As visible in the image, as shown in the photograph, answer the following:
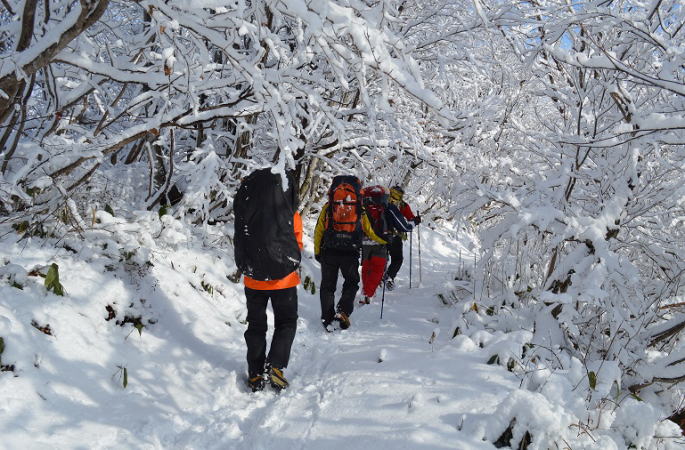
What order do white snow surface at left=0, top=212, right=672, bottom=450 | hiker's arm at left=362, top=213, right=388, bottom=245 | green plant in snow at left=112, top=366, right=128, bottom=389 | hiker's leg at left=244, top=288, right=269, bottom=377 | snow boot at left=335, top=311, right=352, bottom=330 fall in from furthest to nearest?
hiker's arm at left=362, top=213, right=388, bottom=245 → snow boot at left=335, top=311, right=352, bottom=330 → hiker's leg at left=244, top=288, right=269, bottom=377 → green plant in snow at left=112, top=366, right=128, bottom=389 → white snow surface at left=0, top=212, right=672, bottom=450

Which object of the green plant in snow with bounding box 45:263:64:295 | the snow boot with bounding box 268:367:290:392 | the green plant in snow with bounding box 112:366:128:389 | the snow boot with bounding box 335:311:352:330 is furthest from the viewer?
the snow boot with bounding box 335:311:352:330

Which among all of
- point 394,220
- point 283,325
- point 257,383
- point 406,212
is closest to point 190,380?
point 257,383

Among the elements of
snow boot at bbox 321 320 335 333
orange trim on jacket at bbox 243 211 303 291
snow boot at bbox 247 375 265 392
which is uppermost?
orange trim on jacket at bbox 243 211 303 291

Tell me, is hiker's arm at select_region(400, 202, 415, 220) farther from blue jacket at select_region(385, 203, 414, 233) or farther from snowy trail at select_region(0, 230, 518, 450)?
snowy trail at select_region(0, 230, 518, 450)

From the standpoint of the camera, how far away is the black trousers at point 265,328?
12.6ft

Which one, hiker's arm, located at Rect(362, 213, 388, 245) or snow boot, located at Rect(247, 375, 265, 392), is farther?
hiker's arm, located at Rect(362, 213, 388, 245)

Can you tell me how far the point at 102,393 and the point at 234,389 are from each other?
3.34 feet

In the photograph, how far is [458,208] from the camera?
5039mm

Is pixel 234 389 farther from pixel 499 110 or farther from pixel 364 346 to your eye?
pixel 499 110

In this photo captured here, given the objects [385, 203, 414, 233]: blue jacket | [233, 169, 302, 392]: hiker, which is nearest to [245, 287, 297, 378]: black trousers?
[233, 169, 302, 392]: hiker

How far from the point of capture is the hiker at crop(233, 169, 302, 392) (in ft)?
12.4

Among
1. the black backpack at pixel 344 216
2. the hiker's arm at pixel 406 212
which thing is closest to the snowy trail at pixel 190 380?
the black backpack at pixel 344 216

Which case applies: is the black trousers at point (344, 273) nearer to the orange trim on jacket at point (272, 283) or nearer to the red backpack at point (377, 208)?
the red backpack at point (377, 208)

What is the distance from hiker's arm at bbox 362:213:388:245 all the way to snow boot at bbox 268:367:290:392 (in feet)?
9.49
